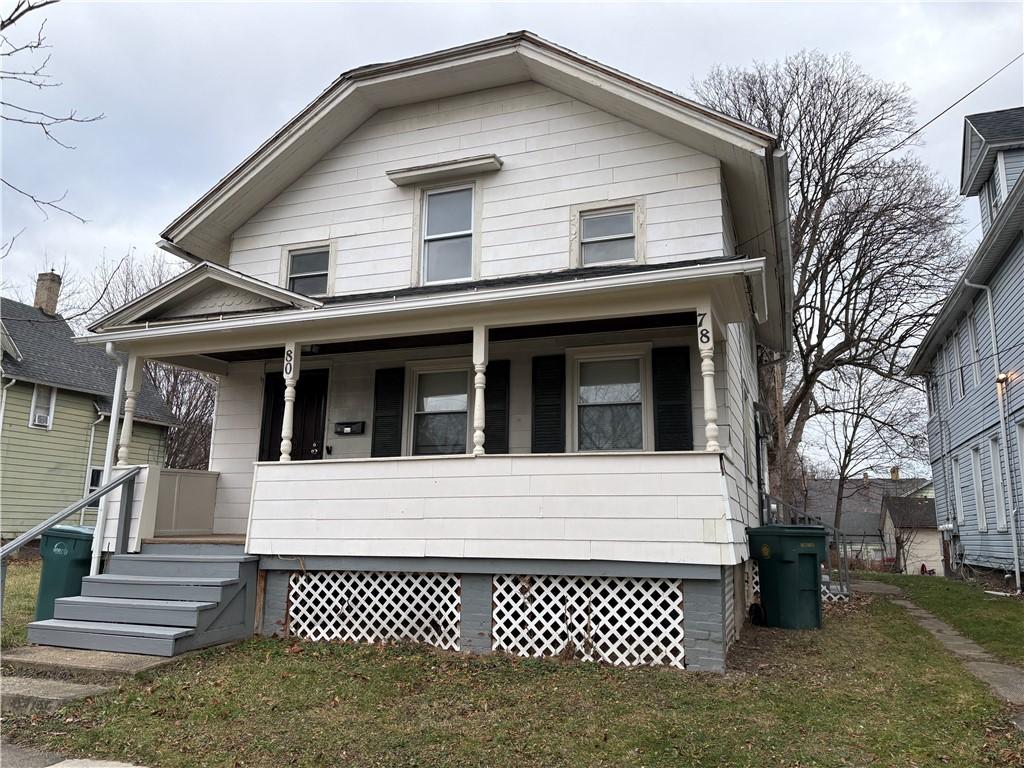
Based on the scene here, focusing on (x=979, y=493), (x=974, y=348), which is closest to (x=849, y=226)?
(x=974, y=348)

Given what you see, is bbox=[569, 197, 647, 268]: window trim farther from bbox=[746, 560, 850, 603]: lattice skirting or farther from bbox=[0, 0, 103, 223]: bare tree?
bbox=[0, 0, 103, 223]: bare tree

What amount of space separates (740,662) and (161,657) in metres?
5.33

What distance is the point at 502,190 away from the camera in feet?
30.7

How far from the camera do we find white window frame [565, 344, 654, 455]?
820 cm

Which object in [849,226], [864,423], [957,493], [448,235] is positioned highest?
[849,226]

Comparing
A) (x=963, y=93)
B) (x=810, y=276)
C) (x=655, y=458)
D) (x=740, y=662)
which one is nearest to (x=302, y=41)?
(x=655, y=458)

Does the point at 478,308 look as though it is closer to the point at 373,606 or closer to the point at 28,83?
the point at 373,606

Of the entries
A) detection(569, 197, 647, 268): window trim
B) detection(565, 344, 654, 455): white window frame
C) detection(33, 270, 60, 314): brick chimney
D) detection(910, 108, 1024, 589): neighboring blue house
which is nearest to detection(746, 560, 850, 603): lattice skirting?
detection(910, 108, 1024, 589): neighboring blue house

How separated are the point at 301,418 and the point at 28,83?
6104mm

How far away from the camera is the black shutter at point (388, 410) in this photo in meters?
9.10

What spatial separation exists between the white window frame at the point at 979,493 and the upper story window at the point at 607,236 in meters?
12.1

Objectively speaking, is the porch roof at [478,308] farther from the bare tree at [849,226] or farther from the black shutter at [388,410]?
the bare tree at [849,226]

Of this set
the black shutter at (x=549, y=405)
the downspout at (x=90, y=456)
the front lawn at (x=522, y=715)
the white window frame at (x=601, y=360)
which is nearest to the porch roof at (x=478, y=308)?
the white window frame at (x=601, y=360)

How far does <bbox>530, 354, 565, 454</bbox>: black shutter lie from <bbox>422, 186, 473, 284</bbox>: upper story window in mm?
1762
